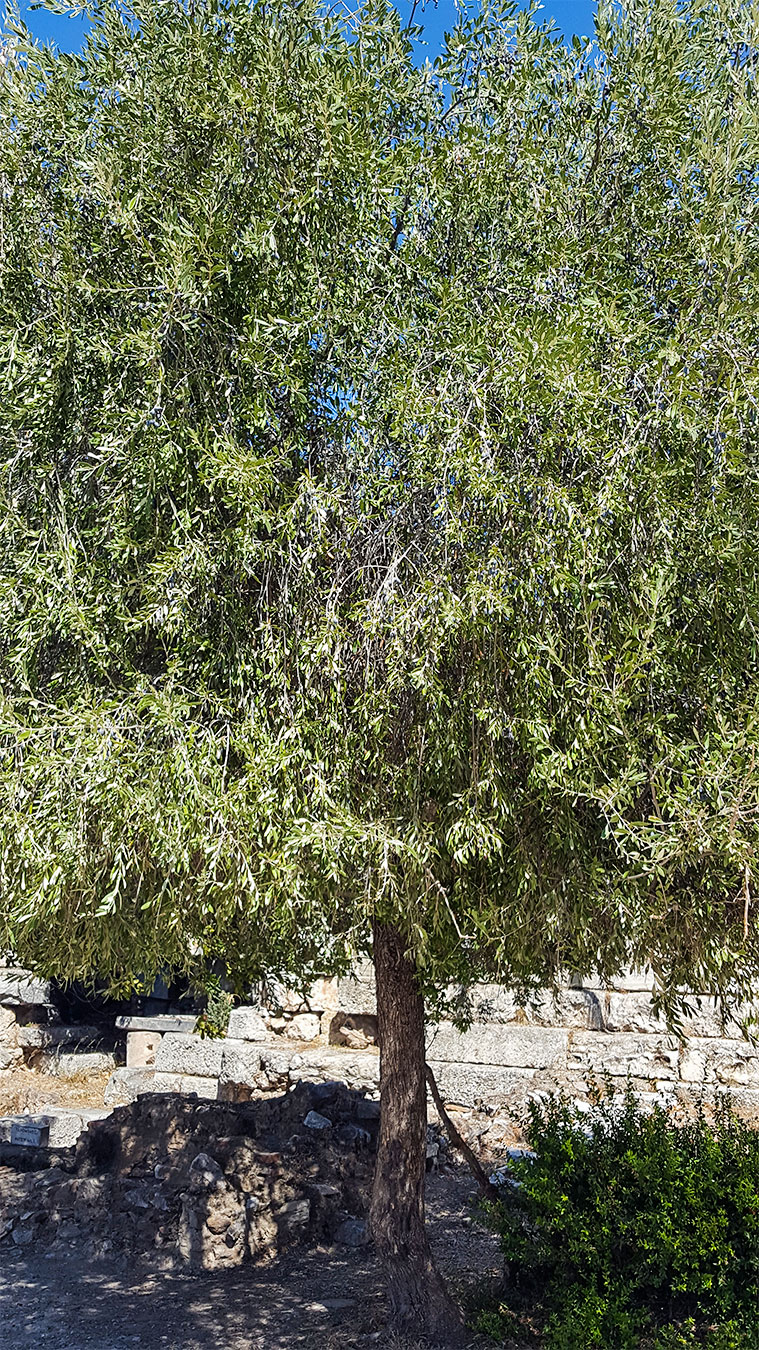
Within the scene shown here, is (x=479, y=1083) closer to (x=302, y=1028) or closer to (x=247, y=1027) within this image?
(x=302, y=1028)

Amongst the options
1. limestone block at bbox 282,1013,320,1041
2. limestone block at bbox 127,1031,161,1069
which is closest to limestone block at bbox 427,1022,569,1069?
limestone block at bbox 282,1013,320,1041

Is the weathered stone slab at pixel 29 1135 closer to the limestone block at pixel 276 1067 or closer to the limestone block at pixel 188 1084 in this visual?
the limestone block at pixel 188 1084

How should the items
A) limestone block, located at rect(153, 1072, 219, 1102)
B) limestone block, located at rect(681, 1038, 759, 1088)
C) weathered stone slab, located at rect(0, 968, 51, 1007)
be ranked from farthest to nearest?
weathered stone slab, located at rect(0, 968, 51, 1007)
limestone block, located at rect(153, 1072, 219, 1102)
limestone block, located at rect(681, 1038, 759, 1088)

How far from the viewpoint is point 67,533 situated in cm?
498

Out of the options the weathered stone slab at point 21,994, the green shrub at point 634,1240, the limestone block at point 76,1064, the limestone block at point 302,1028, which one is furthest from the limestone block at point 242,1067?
the green shrub at point 634,1240

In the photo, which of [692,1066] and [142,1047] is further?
[142,1047]

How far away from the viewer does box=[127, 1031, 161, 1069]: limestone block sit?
52.8 ft

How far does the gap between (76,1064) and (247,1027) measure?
3402mm

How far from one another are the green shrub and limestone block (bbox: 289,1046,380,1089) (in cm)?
699

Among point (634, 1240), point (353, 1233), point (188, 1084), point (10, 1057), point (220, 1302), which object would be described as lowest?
point (220, 1302)

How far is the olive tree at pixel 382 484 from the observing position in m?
4.45

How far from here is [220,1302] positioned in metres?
8.55

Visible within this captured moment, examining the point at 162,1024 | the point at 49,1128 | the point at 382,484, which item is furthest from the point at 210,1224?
the point at 382,484

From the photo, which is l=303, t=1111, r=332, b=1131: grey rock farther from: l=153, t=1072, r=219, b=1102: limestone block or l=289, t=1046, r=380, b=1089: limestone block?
l=153, t=1072, r=219, b=1102: limestone block
